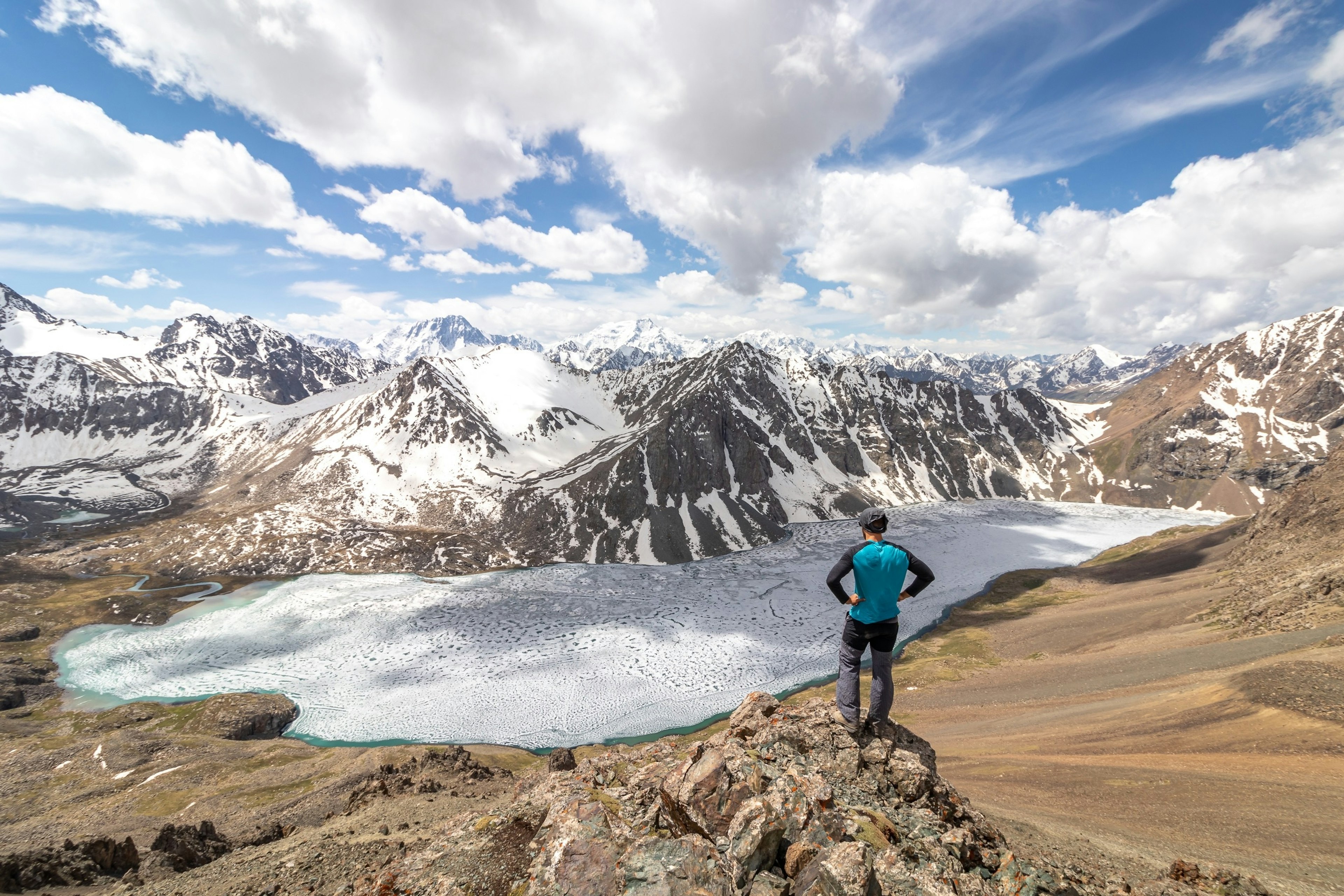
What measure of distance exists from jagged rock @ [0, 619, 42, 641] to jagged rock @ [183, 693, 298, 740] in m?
57.4

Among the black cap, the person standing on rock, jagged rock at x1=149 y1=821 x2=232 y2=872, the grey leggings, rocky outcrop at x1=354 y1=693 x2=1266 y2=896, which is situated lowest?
jagged rock at x1=149 y1=821 x2=232 y2=872

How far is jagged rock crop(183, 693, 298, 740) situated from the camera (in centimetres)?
6556

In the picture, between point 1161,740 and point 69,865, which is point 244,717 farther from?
point 1161,740

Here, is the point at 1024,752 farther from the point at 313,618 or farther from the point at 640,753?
the point at 313,618

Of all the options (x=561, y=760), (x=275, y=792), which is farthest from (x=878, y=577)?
(x=275, y=792)

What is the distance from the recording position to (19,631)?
95125mm

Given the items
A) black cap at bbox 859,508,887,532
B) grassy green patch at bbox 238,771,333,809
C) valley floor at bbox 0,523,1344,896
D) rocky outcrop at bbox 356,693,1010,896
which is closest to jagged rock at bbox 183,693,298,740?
valley floor at bbox 0,523,1344,896

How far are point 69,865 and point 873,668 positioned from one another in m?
38.7

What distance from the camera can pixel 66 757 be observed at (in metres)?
51.4

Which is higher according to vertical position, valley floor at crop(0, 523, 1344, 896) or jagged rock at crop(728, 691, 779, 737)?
jagged rock at crop(728, 691, 779, 737)

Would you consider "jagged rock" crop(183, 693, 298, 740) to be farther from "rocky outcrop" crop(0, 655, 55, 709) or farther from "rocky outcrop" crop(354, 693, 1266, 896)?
"rocky outcrop" crop(354, 693, 1266, 896)

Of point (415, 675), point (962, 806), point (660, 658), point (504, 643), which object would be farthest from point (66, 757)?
point (962, 806)

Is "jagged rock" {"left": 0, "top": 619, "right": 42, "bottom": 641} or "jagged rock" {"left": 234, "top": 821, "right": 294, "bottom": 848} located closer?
"jagged rock" {"left": 234, "top": 821, "right": 294, "bottom": 848}

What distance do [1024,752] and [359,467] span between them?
217 metres
